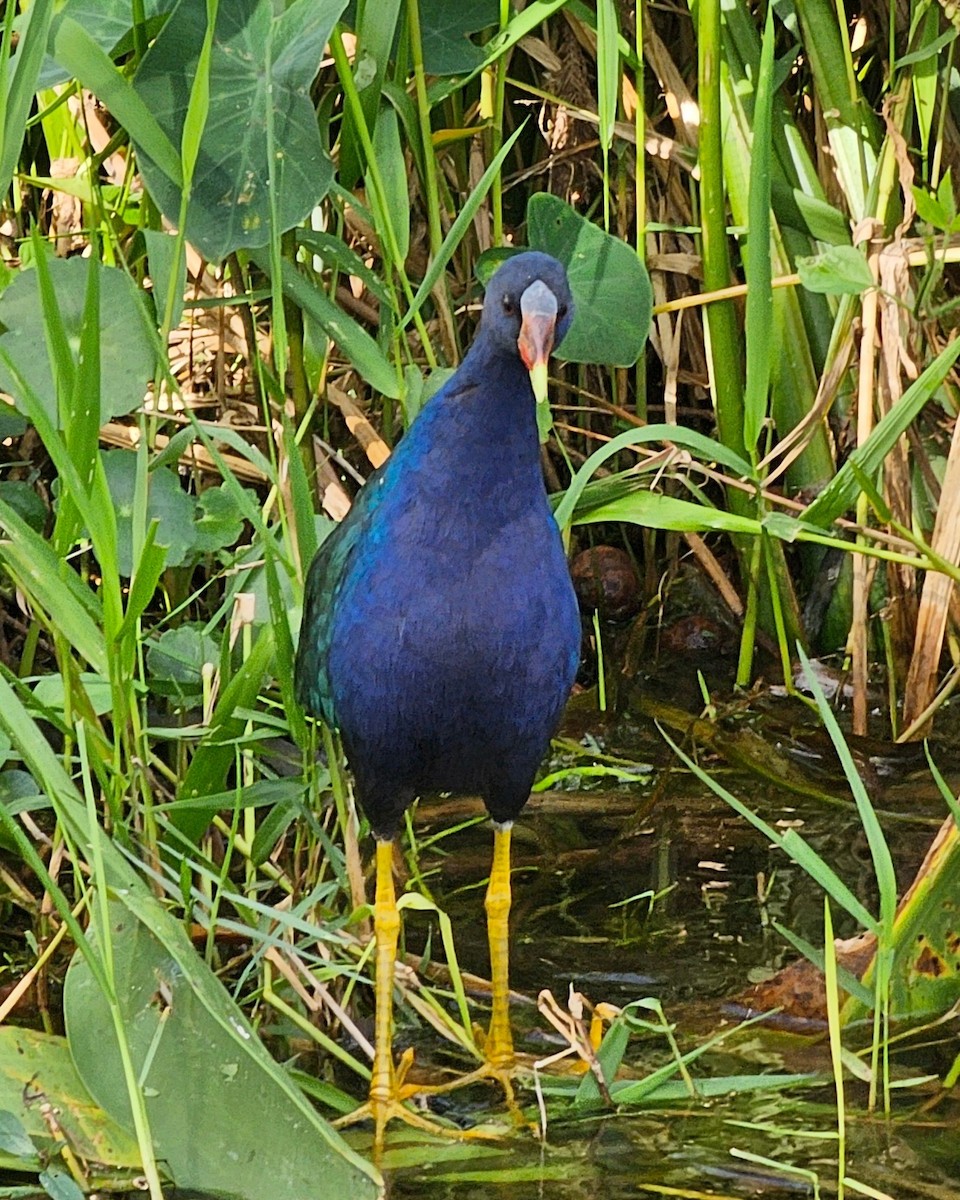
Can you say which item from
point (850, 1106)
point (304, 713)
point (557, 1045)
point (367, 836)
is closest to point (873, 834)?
point (850, 1106)

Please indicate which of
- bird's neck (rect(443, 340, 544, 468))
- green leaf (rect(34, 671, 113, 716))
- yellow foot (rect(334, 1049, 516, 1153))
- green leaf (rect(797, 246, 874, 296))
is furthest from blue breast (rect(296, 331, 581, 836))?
green leaf (rect(797, 246, 874, 296))

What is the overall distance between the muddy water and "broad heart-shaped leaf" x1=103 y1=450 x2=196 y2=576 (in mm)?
542

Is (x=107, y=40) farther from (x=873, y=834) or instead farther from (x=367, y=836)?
(x=873, y=834)

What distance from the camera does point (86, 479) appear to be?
1.60m

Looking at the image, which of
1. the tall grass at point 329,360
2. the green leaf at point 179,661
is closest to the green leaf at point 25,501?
the tall grass at point 329,360

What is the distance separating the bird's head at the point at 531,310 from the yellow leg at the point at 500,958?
22.1 inches

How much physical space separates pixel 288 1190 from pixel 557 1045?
503mm

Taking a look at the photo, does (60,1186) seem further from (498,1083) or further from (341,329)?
(341,329)

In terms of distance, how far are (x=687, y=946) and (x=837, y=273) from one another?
794mm

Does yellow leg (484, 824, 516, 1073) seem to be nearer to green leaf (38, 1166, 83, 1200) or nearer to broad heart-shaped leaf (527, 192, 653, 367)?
green leaf (38, 1166, 83, 1200)

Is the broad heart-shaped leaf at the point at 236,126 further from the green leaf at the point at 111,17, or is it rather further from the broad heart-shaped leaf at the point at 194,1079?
the broad heart-shaped leaf at the point at 194,1079

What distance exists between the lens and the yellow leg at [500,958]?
6.14 ft

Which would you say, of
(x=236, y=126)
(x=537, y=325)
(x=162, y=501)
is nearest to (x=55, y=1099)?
(x=162, y=501)

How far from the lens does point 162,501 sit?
2.11m
